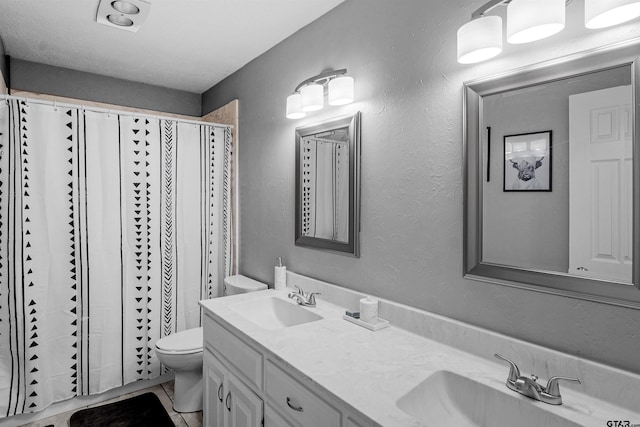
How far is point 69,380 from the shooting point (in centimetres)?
246

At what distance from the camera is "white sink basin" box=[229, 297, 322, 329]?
199 cm

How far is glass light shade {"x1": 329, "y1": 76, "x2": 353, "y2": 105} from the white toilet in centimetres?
137

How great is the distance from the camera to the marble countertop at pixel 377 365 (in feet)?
3.32

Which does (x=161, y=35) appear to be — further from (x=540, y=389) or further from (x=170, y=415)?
(x=540, y=389)

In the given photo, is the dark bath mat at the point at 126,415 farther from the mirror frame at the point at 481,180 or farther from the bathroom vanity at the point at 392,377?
the mirror frame at the point at 481,180

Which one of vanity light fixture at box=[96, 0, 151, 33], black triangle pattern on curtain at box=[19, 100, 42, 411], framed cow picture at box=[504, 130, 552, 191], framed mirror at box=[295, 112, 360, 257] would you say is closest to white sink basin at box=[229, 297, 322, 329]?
framed mirror at box=[295, 112, 360, 257]

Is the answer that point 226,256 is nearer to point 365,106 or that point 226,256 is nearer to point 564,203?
point 365,106

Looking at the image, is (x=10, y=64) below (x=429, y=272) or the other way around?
the other way around

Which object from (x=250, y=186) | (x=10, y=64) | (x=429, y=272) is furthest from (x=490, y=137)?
(x=10, y=64)

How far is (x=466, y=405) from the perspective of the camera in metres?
1.18

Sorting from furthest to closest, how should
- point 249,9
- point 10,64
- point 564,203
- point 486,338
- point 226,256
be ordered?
point 226,256 → point 10,64 → point 249,9 → point 486,338 → point 564,203

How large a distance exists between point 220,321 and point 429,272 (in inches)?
40.6

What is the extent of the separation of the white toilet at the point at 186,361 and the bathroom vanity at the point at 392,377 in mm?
505

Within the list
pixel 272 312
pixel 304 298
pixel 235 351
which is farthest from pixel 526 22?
pixel 272 312
